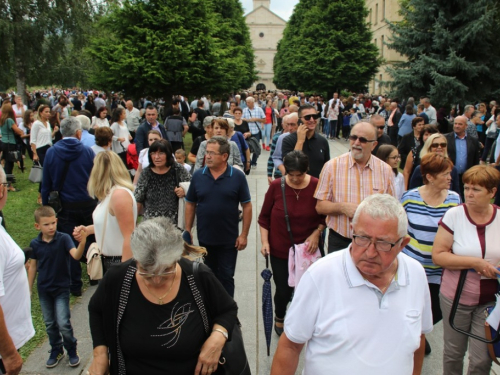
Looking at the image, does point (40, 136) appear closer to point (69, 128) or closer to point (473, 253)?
point (69, 128)

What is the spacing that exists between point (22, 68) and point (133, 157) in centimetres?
1938

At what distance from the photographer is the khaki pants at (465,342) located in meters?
3.47

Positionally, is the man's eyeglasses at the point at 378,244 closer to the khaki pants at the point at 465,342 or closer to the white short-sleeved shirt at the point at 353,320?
the white short-sleeved shirt at the point at 353,320

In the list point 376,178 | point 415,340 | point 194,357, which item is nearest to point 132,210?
point 194,357

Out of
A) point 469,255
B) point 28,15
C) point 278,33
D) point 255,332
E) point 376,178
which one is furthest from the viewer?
point 278,33

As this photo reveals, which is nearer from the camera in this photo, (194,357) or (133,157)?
(194,357)

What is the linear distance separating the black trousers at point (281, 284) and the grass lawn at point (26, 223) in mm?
2438

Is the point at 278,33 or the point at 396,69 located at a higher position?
the point at 278,33

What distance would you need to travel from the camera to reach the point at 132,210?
3.92 metres

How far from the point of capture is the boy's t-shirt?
163 inches

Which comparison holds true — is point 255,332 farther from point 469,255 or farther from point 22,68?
point 22,68

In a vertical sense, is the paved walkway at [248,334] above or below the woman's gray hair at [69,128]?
below

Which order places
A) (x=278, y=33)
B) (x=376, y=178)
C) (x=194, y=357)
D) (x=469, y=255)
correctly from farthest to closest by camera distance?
(x=278, y=33)
(x=376, y=178)
(x=469, y=255)
(x=194, y=357)

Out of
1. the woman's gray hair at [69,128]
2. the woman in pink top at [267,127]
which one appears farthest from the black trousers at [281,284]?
the woman in pink top at [267,127]
